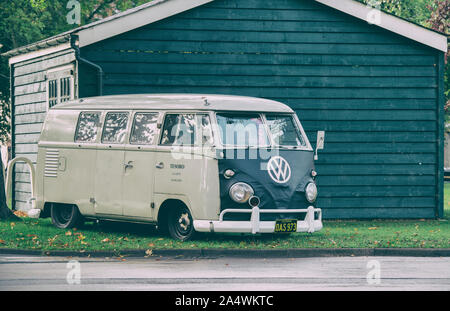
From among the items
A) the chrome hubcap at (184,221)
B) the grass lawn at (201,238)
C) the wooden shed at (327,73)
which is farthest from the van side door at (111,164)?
the wooden shed at (327,73)

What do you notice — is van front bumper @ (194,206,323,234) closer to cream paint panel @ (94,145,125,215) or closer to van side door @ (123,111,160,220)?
van side door @ (123,111,160,220)

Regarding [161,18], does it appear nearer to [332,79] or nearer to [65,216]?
[332,79]

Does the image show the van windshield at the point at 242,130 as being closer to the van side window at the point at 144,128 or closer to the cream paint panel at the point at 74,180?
the van side window at the point at 144,128

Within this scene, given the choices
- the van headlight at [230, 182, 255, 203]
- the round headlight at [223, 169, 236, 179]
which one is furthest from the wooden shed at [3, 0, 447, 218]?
the van headlight at [230, 182, 255, 203]

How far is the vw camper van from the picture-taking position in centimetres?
1400

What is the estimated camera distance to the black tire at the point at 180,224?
14492 millimetres

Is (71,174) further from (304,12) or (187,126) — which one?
(304,12)

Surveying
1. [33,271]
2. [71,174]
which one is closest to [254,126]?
[71,174]

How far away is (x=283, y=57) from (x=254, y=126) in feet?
18.8

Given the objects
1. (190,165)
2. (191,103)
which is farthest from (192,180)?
(191,103)

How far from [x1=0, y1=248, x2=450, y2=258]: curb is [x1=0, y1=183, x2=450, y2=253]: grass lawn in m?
0.18

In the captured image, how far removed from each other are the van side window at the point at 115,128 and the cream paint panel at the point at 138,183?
1.30 feet

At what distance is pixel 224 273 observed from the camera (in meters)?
11.4
